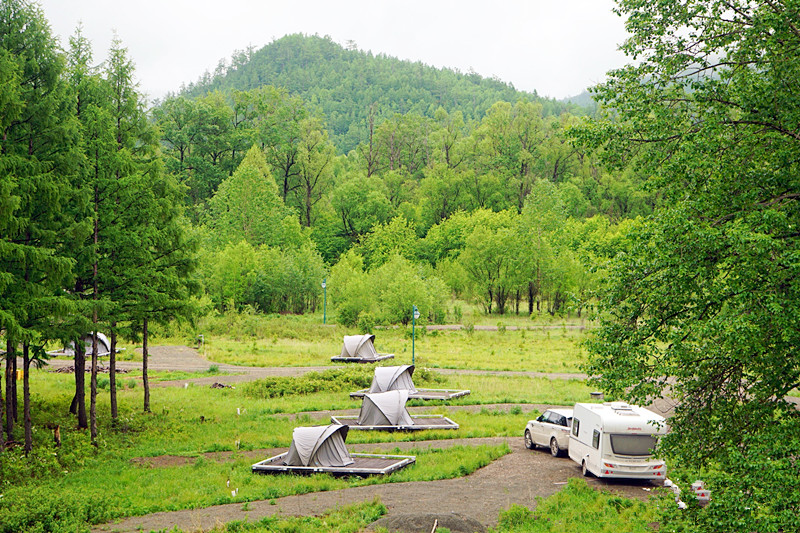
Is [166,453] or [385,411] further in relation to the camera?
[385,411]

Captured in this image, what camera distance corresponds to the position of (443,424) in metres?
28.3

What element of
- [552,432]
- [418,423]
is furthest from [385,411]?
[552,432]

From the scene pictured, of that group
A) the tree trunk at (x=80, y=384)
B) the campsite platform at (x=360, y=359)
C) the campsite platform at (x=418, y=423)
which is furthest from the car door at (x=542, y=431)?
the campsite platform at (x=360, y=359)

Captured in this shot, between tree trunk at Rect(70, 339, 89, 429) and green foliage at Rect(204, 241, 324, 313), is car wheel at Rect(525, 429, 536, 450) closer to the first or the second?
tree trunk at Rect(70, 339, 89, 429)

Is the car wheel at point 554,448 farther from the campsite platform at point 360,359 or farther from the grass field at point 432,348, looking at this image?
the campsite platform at point 360,359

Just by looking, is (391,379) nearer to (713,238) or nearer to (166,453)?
(166,453)

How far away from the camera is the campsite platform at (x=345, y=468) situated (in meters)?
21.2

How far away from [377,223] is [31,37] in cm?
7853

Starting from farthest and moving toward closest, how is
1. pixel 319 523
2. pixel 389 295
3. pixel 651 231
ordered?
pixel 389 295
pixel 319 523
pixel 651 231

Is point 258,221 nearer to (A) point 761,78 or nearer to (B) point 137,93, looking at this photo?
(B) point 137,93

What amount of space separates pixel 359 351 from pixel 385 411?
714 inches

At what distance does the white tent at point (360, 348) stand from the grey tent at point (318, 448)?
77.8ft

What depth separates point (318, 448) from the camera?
21.5 metres

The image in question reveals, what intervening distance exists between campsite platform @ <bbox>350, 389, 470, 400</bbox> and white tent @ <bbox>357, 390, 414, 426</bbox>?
5.60 meters
